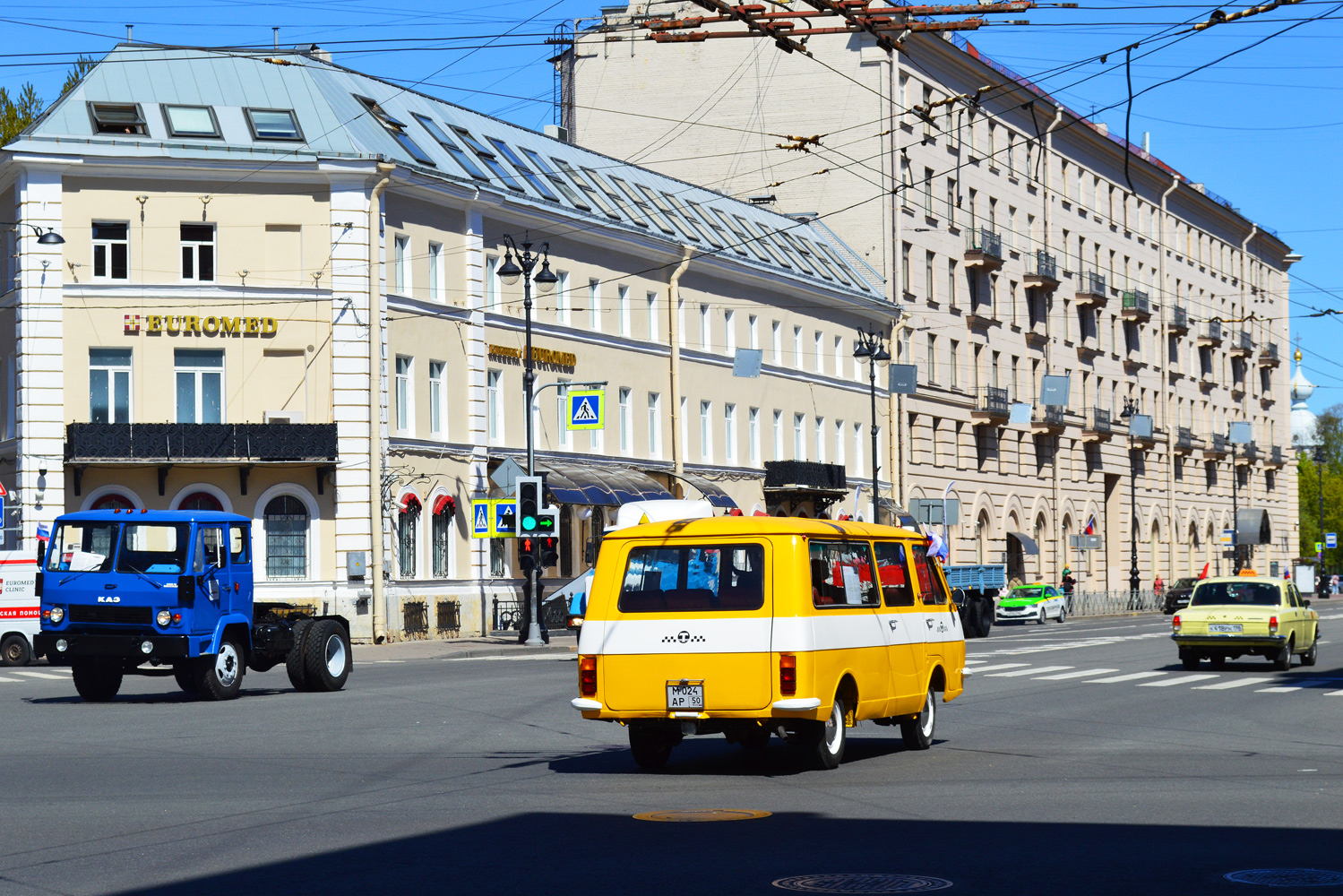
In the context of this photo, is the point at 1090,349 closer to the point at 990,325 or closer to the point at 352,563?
the point at 990,325

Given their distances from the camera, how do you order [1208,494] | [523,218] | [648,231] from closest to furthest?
[523,218], [648,231], [1208,494]

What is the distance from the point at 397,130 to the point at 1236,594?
24.9 metres

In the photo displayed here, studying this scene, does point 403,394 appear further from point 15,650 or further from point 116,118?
point 15,650

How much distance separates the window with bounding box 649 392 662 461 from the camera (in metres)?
53.4

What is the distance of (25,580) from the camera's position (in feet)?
114

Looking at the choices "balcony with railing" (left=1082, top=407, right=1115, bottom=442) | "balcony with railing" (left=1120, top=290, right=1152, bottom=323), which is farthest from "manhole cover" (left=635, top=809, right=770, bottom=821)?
"balcony with railing" (left=1120, top=290, right=1152, bottom=323)

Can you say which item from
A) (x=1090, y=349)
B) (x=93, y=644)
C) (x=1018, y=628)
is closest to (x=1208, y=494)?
(x=1090, y=349)

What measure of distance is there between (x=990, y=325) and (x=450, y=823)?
6437cm

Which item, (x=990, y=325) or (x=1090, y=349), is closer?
(x=990, y=325)

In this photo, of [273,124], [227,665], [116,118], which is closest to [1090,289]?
[273,124]

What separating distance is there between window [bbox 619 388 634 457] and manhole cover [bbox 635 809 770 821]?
39.6 meters

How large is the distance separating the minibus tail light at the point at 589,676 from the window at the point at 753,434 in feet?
143

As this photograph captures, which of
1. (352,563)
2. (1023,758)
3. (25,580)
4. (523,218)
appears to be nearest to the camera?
(1023,758)

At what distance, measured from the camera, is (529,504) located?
37750 mm
